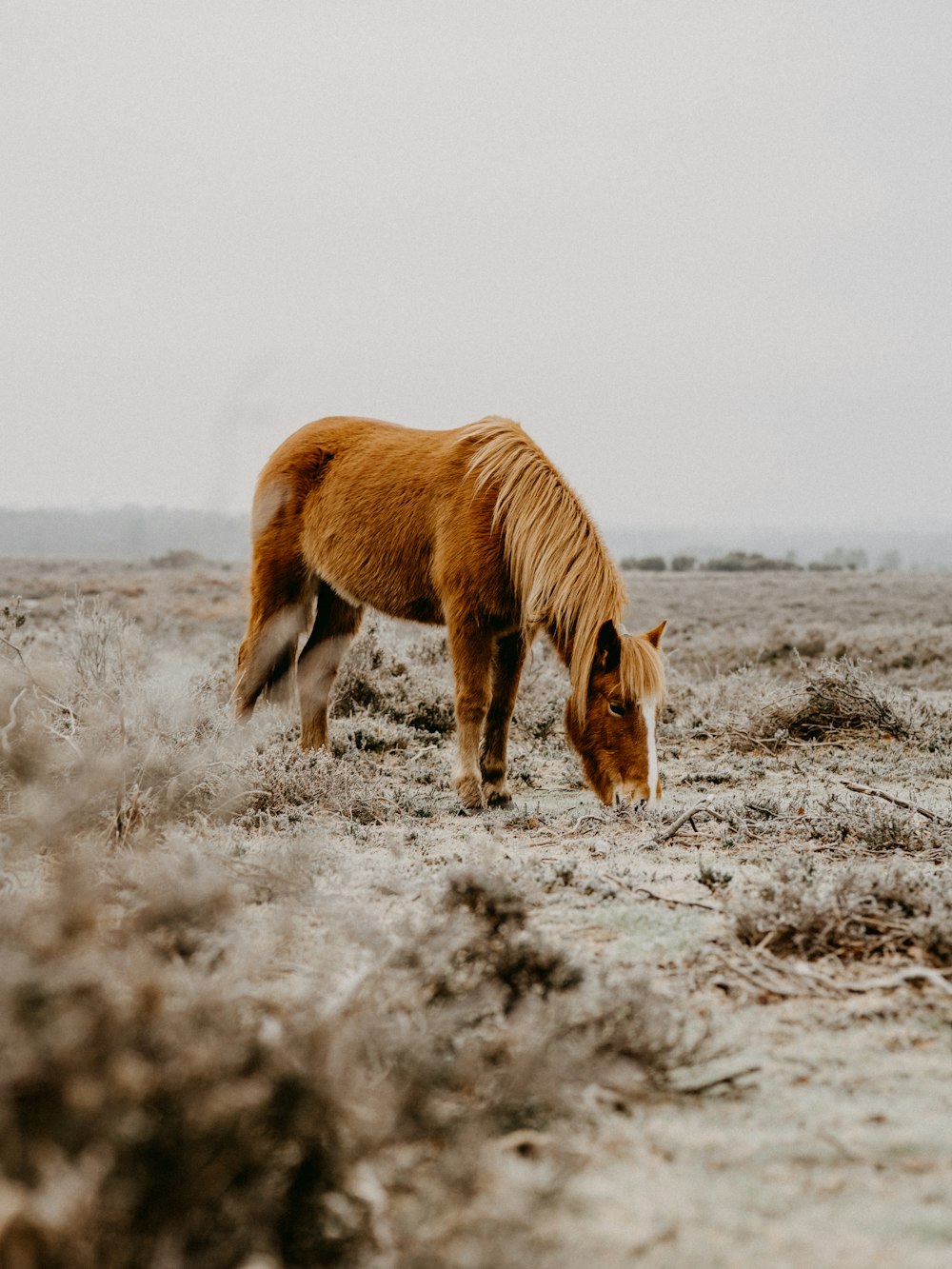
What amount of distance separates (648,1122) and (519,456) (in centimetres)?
388

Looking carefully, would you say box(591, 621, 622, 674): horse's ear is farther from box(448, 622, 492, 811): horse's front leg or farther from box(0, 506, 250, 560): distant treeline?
box(0, 506, 250, 560): distant treeline

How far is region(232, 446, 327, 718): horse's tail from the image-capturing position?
6.28 m

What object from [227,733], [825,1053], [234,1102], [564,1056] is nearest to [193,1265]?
[234,1102]

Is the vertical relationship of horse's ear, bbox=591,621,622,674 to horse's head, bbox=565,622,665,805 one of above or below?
above

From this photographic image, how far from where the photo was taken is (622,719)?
14.9ft

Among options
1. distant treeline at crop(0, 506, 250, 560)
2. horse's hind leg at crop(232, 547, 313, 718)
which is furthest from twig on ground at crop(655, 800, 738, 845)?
distant treeline at crop(0, 506, 250, 560)

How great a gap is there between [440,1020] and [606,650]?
2.92 metres

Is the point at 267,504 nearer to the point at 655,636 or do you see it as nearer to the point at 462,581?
the point at 462,581

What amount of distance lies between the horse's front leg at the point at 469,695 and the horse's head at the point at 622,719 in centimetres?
67

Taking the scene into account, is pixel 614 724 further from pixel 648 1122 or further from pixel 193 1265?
pixel 193 1265

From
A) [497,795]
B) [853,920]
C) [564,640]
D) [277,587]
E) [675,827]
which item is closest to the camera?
[853,920]

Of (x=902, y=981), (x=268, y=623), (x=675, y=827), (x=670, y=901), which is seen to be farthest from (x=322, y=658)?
(x=902, y=981)

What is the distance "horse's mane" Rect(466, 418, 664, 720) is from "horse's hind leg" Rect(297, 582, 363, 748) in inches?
68.4

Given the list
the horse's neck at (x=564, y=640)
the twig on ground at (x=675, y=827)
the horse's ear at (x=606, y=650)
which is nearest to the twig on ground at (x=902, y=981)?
the twig on ground at (x=675, y=827)
